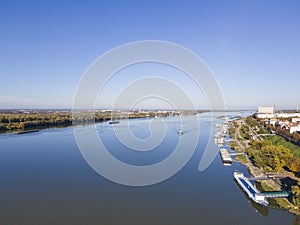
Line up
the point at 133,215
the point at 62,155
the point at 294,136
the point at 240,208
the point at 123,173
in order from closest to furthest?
the point at 133,215 < the point at 240,208 < the point at 123,173 < the point at 62,155 < the point at 294,136

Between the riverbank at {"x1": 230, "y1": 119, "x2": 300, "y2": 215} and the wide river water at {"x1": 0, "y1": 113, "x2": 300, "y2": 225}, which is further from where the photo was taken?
the riverbank at {"x1": 230, "y1": 119, "x2": 300, "y2": 215}

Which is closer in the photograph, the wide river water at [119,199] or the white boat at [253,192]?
the wide river water at [119,199]

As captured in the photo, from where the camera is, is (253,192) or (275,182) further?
(275,182)

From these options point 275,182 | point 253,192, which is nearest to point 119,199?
point 253,192

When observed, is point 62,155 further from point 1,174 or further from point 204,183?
point 204,183

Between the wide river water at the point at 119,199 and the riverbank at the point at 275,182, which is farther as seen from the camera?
the riverbank at the point at 275,182

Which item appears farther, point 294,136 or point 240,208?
point 294,136

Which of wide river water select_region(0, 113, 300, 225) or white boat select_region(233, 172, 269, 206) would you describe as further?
white boat select_region(233, 172, 269, 206)

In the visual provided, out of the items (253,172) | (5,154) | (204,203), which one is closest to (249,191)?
(204,203)

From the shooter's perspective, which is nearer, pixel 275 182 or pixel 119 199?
pixel 119 199

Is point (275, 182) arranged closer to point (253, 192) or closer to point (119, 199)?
point (253, 192)

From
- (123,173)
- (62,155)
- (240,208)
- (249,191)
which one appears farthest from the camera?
(62,155)
